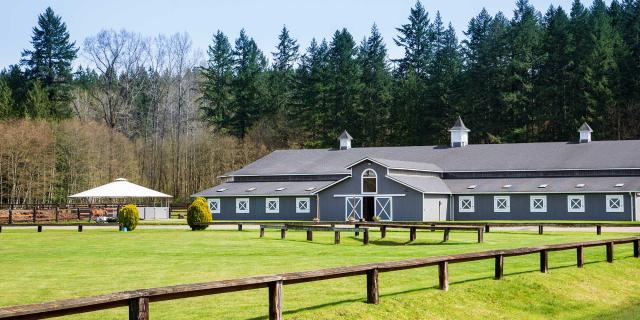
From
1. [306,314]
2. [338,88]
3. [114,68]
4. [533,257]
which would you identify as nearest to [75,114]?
[114,68]

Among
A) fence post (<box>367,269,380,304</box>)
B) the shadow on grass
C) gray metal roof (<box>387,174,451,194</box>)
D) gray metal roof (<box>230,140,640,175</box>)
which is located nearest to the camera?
the shadow on grass

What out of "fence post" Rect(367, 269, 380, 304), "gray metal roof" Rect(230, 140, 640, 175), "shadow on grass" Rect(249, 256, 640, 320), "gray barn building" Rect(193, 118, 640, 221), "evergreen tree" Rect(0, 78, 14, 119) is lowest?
"shadow on grass" Rect(249, 256, 640, 320)

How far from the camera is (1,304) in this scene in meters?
14.3

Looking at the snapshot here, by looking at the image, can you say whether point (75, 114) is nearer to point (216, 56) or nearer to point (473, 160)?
point (216, 56)

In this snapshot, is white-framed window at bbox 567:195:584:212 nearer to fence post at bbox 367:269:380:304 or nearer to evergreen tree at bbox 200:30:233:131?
fence post at bbox 367:269:380:304

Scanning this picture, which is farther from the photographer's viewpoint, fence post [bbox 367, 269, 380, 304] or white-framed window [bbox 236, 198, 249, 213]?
white-framed window [bbox 236, 198, 249, 213]

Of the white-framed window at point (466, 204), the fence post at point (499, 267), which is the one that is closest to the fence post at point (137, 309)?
the fence post at point (499, 267)

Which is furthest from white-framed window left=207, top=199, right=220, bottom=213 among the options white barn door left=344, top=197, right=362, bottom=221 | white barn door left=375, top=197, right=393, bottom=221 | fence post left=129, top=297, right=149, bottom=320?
fence post left=129, top=297, right=149, bottom=320

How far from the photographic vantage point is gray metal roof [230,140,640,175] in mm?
56281

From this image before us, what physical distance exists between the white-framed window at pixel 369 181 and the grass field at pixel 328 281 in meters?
26.4

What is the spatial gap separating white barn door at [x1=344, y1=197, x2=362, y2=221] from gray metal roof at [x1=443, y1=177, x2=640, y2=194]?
680cm

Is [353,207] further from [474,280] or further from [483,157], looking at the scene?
[474,280]

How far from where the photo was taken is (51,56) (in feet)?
288

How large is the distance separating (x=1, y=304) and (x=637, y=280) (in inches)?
633
